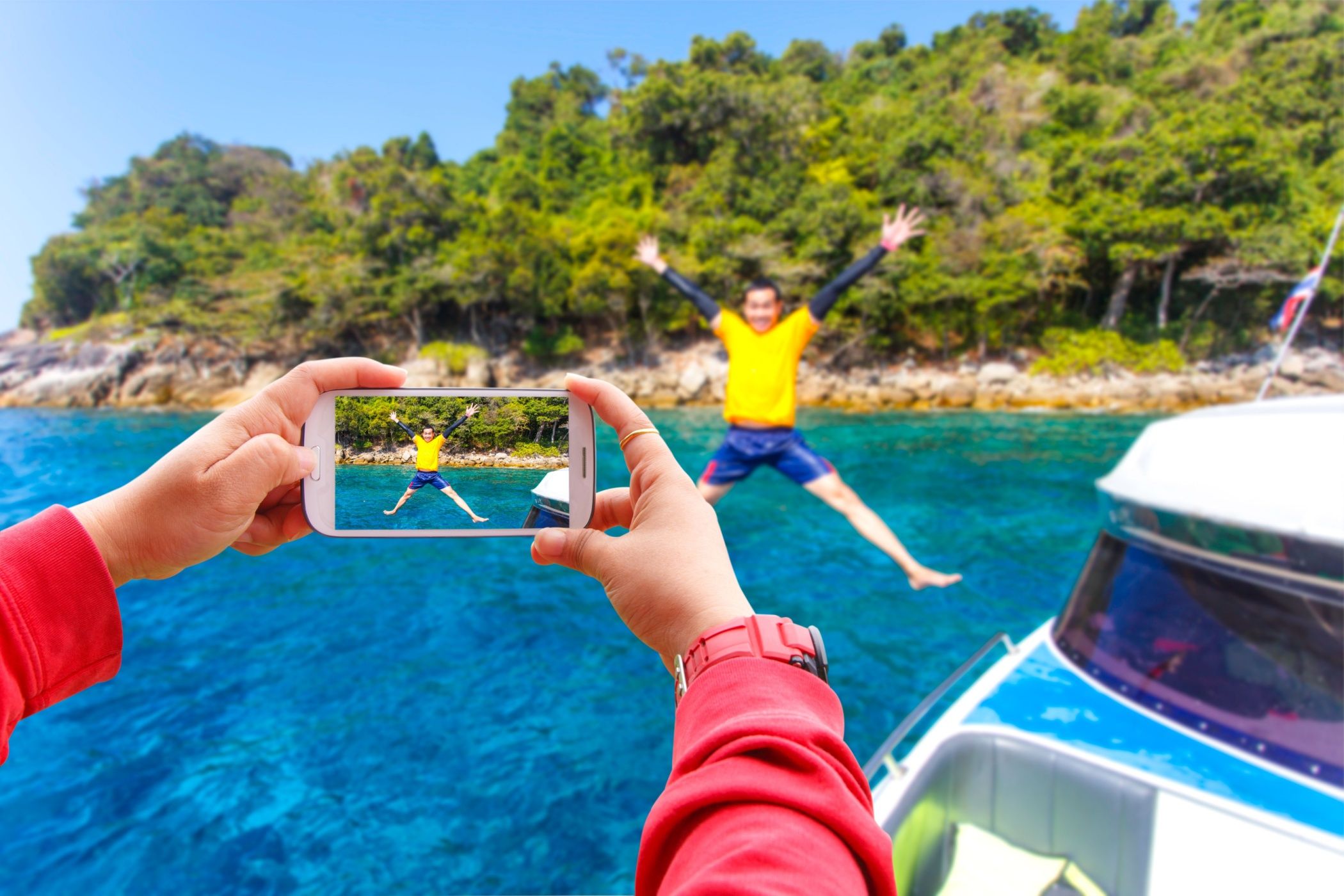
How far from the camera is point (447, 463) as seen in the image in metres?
1.28

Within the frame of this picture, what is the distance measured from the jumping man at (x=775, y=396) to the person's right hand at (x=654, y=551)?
3558mm

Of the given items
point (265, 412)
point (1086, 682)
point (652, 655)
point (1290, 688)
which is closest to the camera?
point (265, 412)

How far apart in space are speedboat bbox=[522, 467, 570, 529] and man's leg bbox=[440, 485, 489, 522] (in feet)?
0.29

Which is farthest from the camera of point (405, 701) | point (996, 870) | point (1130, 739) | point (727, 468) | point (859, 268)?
point (727, 468)

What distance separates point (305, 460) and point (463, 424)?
31 cm


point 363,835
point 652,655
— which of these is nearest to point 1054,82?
point 652,655

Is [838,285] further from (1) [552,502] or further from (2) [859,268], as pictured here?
(1) [552,502]

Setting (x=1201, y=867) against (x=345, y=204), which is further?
(x=345, y=204)

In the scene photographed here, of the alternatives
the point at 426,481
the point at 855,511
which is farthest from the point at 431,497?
the point at 855,511

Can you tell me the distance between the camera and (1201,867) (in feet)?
6.39

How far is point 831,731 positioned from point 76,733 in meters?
5.89

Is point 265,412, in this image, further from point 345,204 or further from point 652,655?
point 345,204

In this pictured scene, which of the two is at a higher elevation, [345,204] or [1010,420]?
[345,204]

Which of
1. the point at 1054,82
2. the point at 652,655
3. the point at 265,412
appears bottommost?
the point at 652,655
